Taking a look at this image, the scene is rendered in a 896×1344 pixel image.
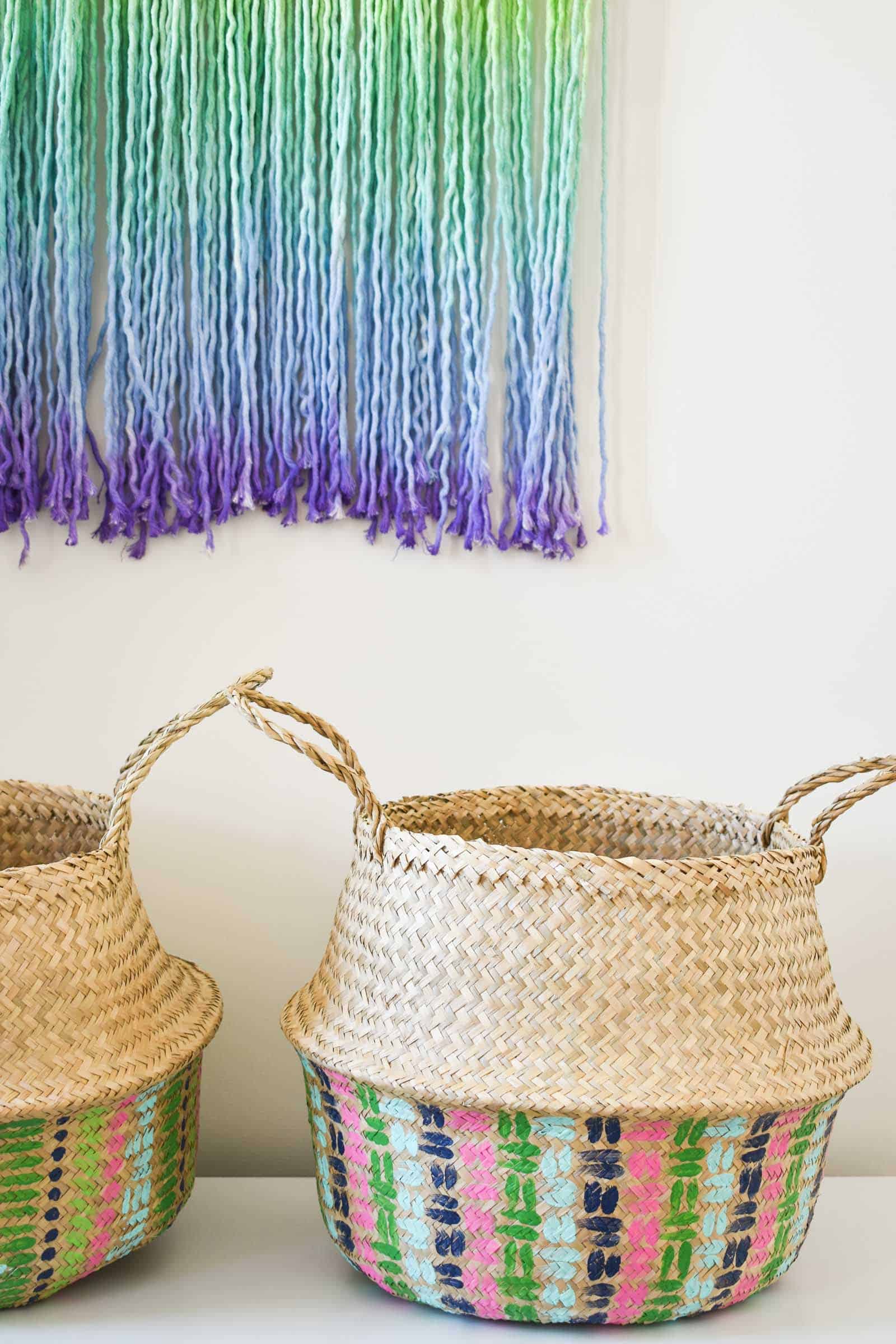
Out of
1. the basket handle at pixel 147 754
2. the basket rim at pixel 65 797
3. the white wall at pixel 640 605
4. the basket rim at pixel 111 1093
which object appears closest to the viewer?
the basket rim at pixel 111 1093

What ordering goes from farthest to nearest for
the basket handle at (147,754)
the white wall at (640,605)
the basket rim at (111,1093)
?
the white wall at (640,605) → the basket handle at (147,754) → the basket rim at (111,1093)

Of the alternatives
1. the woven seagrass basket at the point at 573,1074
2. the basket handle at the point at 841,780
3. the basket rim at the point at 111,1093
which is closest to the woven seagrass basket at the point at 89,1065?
the basket rim at the point at 111,1093

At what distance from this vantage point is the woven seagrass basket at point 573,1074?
793 millimetres

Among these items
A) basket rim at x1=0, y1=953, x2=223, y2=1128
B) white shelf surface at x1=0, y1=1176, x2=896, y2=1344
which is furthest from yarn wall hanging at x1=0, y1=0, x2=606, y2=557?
white shelf surface at x1=0, y1=1176, x2=896, y2=1344

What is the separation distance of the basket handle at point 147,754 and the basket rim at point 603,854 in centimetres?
13

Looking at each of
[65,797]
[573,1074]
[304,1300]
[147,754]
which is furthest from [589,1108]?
[65,797]

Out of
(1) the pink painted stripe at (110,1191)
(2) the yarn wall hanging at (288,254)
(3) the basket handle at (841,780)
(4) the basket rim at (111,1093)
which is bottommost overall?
(1) the pink painted stripe at (110,1191)

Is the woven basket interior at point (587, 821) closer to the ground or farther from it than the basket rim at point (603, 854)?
closer to the ground

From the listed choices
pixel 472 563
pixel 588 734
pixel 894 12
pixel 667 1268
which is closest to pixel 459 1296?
pixel 667 1268

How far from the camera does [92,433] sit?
3.60ft

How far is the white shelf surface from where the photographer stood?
83 centimetres

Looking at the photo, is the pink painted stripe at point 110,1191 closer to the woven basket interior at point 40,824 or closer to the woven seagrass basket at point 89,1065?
the woven seagrass basket at point 89,1065

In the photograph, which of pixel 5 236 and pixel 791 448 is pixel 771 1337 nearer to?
pixel 791 448

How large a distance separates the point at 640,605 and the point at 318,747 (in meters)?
0.41
